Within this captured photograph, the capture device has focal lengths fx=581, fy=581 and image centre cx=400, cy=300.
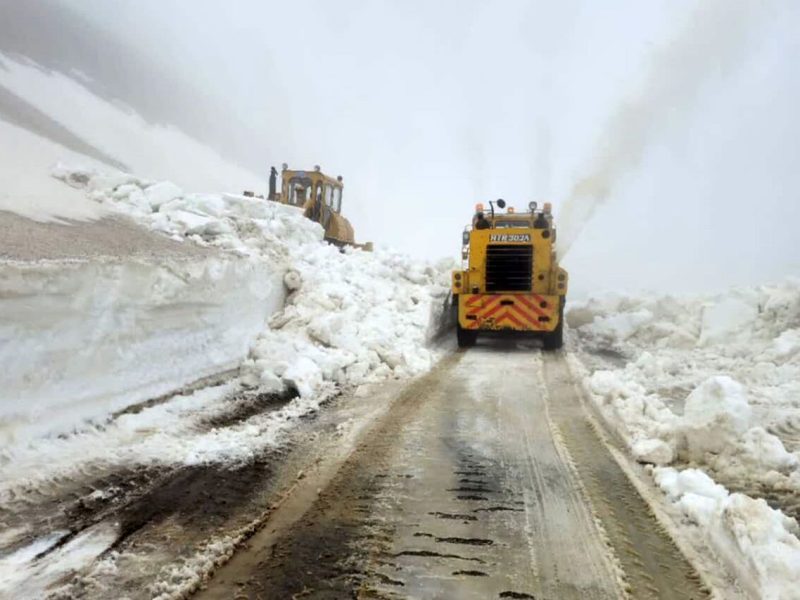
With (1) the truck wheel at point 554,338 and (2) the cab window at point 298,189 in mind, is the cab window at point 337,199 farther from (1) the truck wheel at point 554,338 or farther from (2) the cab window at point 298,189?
(1) the truck wheel at point 554,338

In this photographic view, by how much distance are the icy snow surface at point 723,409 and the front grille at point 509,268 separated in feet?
5.96

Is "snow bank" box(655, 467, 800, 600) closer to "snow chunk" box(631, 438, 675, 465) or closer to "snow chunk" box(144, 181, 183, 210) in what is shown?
"snow chunk" box(631, 438, 675, 465)

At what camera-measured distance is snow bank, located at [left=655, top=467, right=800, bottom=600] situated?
8.59 feet

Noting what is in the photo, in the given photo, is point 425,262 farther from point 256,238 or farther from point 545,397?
point 545,397

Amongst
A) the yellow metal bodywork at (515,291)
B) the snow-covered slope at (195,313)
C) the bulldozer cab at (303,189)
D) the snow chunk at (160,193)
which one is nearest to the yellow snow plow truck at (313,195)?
the bulldozer cab at (303,189)

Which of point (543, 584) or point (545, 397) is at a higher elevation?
point (545, 397)

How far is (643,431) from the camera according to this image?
16.9 feet

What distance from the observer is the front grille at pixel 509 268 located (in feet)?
37.5

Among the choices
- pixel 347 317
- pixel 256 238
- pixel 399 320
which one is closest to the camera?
pixel 347 317

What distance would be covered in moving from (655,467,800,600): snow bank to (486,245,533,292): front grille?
25.8 feet

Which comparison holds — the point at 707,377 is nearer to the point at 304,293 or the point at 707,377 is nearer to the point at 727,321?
the point at 727,321

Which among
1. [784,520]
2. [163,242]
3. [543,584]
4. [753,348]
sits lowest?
[543,584]

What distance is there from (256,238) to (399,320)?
2.75m

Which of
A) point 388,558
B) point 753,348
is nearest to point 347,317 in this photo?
point 388,558
